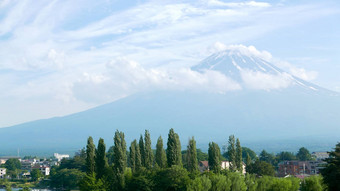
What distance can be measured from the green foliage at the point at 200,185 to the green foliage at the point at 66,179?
126 ft

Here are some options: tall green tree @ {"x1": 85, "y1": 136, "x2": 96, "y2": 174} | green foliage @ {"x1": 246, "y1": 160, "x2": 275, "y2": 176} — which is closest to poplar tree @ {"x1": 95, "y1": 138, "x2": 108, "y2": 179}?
tall green tree @ {"x1": 85, "y1": 136, "x2": 96, "y2": 174}

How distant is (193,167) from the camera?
153 ft

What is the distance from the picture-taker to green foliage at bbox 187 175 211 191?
3750 cm

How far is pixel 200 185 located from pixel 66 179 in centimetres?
4380

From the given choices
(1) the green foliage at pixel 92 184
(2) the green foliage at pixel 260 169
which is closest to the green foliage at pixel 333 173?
(1) the green foliage at pixel 92 184

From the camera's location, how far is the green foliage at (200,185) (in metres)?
37.5

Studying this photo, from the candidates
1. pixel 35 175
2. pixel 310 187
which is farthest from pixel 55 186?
pixel 310 187

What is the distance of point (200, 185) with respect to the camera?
3744cm

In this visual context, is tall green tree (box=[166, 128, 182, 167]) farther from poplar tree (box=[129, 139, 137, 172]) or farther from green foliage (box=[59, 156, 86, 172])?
green foliage (box=[59, 156, 86, 172])

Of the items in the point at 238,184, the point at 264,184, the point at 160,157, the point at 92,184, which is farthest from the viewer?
the point at 160,157

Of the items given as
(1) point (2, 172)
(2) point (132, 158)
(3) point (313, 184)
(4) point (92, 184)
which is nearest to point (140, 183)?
(4) point (92, 184)

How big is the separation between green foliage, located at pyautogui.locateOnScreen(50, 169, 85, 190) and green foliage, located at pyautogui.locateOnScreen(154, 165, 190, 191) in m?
34.2

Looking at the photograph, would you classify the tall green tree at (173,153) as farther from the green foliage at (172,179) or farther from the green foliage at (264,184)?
the green foliage at (264,184)

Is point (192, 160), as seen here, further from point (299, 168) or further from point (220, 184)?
point (299, 168)
